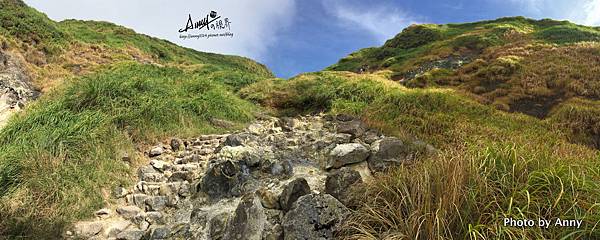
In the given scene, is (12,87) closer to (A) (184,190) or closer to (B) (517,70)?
(A) (184,190)

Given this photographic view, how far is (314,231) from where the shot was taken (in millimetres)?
3545

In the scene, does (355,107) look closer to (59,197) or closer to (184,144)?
(184,144)

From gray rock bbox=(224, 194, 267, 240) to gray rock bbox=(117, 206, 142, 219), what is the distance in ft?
5.76

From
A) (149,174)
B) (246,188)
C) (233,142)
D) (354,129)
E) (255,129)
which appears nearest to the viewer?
(246,188)

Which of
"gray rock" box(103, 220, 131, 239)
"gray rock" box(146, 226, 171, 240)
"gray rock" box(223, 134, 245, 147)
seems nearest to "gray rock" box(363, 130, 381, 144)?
"gray rock" box(223, 134, 245, 147)

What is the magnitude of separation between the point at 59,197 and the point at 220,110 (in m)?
5.53

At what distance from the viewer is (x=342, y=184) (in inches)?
170

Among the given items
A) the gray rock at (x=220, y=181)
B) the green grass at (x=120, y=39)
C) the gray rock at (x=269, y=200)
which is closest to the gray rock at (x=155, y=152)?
the gray rock at (x=220, y=181)

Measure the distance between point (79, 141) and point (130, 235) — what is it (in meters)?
2.13

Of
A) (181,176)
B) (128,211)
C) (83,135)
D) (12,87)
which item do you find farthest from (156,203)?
(12,87)

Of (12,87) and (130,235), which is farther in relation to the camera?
(12,87)

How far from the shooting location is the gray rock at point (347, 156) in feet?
19.5

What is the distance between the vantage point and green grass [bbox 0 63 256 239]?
445cm

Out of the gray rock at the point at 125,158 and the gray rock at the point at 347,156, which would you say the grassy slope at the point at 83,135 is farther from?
the gray rock at the point at 347,156
